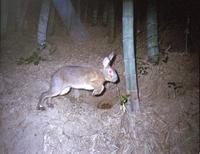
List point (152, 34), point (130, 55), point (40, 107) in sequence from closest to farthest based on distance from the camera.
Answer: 1. point (40, 107)
2. point (130, 55)
3. point (152, 34)

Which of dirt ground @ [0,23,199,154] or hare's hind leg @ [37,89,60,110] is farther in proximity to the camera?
hare's hind leg @ [37,89,60,110]

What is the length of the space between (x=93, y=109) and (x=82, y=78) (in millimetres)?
296

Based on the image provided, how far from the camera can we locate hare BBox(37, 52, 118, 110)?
3033 millimetres

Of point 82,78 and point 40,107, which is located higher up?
point 82,78

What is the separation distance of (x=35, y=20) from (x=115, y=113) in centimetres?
102

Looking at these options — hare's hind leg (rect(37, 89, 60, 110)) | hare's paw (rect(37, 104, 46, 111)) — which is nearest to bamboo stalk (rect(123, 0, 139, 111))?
hare's hind leg (rect(37, 89, 60, 110))

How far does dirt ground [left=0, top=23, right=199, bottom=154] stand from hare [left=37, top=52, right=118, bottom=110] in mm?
68

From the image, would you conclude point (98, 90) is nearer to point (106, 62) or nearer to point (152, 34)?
point (106, 62)

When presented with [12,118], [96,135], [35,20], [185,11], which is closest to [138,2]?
[185,11]

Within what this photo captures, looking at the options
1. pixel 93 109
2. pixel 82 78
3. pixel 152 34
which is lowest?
pixel 93 109

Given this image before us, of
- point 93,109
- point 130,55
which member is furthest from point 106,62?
point 93,109

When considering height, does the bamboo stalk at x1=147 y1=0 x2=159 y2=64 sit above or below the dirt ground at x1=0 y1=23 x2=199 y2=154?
above

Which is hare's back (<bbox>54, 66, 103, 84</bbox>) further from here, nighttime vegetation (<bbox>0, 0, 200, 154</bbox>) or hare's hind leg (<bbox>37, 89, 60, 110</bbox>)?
hare's hind leg (<bbox>37, 89, 60, 110</bbox>)

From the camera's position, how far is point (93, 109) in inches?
118
